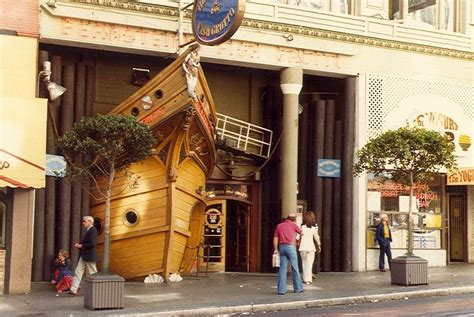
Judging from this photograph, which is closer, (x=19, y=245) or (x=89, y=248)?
(x=89, y=248)

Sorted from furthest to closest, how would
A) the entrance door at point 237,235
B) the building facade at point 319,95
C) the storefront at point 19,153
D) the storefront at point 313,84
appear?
the entrance door at point 237,235 < the building facade at point 319,95 < the storefront at point 313,84 < the storefront at point 19,153

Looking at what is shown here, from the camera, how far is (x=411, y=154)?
16984mm

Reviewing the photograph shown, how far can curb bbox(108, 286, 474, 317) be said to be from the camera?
13.4 m

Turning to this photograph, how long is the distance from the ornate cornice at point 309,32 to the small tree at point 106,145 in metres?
4.61

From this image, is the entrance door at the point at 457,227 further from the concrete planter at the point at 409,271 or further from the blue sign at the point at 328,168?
the concrete planter at the point at 409,271

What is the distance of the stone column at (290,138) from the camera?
65.7 ft

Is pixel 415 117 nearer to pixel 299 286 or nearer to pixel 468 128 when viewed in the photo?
pixel 468 128

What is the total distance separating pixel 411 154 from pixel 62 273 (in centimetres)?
823

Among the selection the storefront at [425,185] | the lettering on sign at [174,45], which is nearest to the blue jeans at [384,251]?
the storefront at [425,185]

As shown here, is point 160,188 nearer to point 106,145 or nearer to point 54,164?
point 54,164

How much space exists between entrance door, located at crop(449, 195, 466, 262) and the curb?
723 centimetres

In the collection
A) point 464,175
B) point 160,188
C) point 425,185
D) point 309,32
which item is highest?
Answer: point 309,32

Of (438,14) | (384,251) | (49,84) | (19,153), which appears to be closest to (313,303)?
(384,251)

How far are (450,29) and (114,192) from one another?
12.1m
